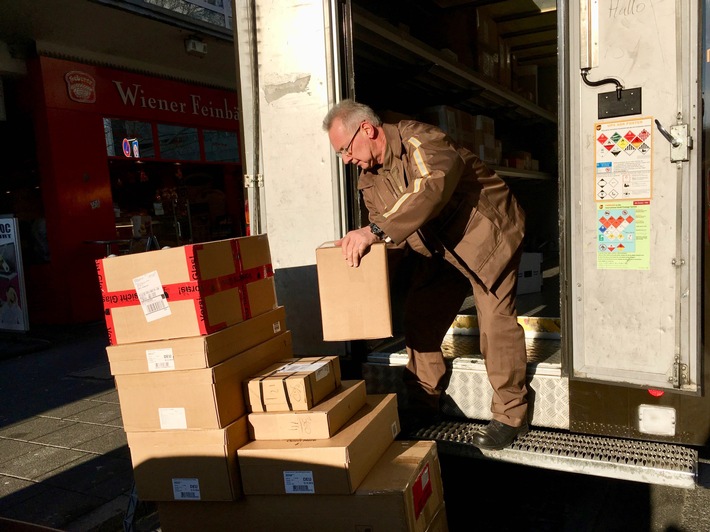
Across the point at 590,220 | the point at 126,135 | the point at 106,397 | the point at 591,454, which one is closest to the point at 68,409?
the point at 106,397

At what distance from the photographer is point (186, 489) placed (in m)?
2.66

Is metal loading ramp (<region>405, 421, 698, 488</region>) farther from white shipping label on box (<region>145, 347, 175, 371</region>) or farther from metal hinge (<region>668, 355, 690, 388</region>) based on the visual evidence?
white shipping label on box (<region>145, 347, 175, 371</region>)

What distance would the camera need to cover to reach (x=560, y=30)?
112 inches

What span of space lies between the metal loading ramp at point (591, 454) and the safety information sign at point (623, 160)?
116 cm

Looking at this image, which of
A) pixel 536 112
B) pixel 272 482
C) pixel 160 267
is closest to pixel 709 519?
pixel 272 482

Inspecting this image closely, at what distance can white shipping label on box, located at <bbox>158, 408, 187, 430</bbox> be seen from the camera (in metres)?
2.65

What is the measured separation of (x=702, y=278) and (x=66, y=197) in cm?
783

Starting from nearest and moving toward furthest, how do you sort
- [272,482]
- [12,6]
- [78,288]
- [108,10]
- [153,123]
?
1. [272,482]
2. [12,6]
3. [108,10]
4. [78,288]
5. [153,123]

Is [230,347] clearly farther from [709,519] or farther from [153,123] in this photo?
[153,123]

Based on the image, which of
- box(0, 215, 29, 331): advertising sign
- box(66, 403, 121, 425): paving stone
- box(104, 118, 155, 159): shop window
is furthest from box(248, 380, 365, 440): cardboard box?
box(104, 118, 155, 159): shop window

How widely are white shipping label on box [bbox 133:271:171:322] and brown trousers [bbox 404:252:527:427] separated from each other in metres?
1.47

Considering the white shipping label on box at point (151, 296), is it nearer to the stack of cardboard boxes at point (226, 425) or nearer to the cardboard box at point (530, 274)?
the stack of cardboard boxes at point (226, 425)

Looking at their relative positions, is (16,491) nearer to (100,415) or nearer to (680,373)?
(100,415)

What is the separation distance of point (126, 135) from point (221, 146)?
2089 millimetres
